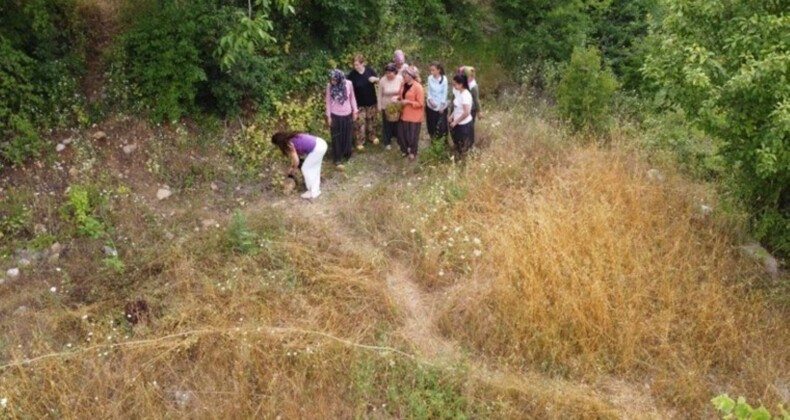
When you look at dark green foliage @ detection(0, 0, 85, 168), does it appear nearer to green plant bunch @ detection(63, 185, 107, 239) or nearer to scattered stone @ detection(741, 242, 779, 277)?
green plant bunch @ detection(63, 185, 107, 239)

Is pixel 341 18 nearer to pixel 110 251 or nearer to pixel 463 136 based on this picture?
pixel 463 136

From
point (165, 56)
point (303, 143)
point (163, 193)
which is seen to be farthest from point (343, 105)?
point (163, 193)

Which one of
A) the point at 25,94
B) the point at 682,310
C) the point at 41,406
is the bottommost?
the point at 41,406

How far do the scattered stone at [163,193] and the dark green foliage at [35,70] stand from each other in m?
1.55

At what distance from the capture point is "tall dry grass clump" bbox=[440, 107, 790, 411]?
19.3ft

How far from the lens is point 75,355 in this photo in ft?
18.5

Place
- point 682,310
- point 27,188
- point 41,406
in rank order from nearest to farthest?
point 41,406 → point 682,310 → point 27,188

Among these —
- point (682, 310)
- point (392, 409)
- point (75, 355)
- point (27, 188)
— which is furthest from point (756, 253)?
point (27, 188)

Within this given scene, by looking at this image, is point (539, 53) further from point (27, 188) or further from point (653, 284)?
point (27, 188)

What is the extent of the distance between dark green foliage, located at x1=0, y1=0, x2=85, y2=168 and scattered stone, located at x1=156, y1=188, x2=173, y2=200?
61.1 inches

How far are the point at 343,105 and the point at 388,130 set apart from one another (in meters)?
1.08

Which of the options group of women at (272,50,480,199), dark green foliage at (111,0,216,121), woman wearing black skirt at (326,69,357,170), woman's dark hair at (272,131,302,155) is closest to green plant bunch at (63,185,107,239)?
dark green foliage at (111,0,216,121)

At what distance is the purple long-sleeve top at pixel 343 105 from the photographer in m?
8.80

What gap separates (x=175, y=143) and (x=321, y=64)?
9.41ft
